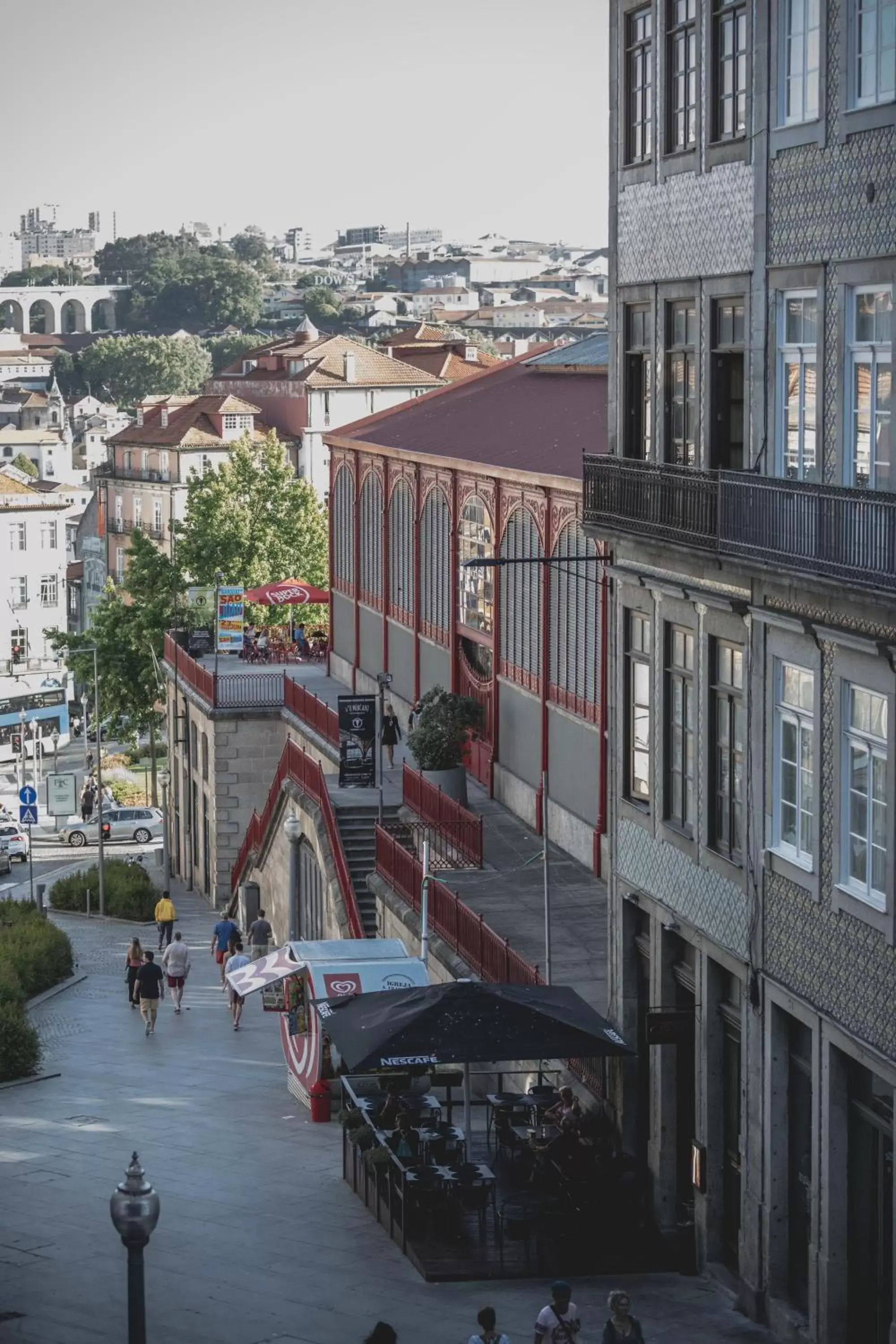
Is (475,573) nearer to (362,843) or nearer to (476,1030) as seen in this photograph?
(362,843)

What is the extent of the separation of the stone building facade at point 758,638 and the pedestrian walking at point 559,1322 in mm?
2158

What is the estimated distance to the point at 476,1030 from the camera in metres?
20.6

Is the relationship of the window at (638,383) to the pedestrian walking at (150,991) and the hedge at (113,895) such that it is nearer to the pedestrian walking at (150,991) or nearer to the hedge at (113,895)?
the pedestrian walking at (150,991)

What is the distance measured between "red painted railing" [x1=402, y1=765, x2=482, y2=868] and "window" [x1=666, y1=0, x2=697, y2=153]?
12.2 meters

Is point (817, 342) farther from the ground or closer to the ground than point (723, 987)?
farther from the ground

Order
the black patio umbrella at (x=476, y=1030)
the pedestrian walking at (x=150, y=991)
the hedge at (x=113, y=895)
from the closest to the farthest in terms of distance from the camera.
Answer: the black patio umbrella at (x=476, y=1030), the pedestrian walking at (x=150, y=991), the hedge at (x=113, y=895)

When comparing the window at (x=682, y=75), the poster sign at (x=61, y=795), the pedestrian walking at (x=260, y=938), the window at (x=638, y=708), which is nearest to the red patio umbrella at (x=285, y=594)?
the poster sign at (x=61, y=795)

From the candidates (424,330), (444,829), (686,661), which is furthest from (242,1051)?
(424,330)

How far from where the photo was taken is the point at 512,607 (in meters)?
36.7

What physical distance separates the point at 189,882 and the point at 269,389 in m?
76.9

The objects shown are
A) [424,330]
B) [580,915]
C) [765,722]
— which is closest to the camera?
[765,722]

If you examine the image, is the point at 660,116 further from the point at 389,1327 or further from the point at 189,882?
the point at 189,882

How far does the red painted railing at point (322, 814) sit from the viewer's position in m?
34.0

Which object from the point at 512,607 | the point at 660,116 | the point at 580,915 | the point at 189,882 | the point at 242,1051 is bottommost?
the point at 189,882
